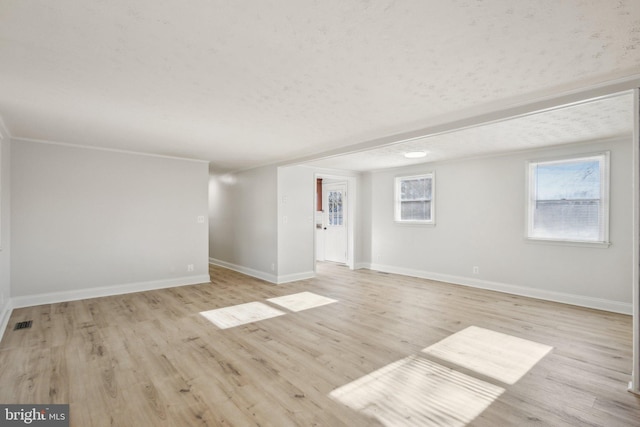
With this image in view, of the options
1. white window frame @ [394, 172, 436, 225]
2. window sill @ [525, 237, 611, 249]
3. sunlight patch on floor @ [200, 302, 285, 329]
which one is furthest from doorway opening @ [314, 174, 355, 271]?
window sill @ [525, 237, 611, 249]

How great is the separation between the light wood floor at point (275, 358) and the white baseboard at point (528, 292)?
24cm

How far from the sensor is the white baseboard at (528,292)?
4.31 metres

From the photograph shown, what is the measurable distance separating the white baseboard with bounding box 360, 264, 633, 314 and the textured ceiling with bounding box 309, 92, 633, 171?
2.27 metres

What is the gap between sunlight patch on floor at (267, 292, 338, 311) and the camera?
4.58 m

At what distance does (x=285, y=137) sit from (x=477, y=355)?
3350 mm

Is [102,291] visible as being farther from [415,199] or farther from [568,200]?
[568,200]

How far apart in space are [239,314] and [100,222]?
113 inches

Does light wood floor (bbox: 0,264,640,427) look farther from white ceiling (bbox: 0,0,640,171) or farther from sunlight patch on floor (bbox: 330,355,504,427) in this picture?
white ceiling (bbox: 0,0,640,171)

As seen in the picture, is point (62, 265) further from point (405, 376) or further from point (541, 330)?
point (541, 330)

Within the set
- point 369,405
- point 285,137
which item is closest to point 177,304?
point 285,137

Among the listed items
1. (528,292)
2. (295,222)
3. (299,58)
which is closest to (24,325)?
(295,222)

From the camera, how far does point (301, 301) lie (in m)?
4.84

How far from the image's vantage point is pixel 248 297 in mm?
5078

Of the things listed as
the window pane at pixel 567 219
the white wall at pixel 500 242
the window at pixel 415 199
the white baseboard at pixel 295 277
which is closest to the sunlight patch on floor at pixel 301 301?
the white baseboard at pixel 295 277
